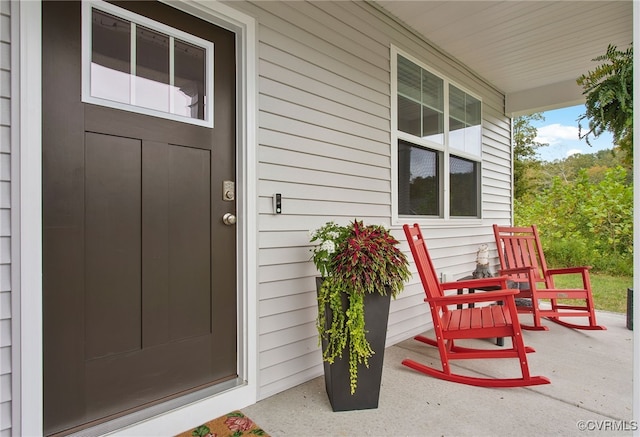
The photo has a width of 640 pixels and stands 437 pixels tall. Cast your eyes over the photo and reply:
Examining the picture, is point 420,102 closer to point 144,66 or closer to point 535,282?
point 535,282

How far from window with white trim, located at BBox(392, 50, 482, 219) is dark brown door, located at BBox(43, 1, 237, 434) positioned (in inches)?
67.7

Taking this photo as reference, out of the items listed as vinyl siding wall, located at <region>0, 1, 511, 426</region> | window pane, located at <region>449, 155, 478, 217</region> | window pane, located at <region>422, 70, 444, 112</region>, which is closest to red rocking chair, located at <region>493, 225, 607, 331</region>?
window pane, located at <region>449, 155, 478, 217</region>

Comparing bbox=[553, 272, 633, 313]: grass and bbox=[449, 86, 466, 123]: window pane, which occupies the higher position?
bbox=[449, 86, 466, 123]: window pane

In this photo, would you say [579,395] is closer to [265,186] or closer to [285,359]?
[285,359]

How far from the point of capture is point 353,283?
176cm

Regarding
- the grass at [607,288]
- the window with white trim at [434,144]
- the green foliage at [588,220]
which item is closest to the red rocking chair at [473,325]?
the window with white trim at [434,144]

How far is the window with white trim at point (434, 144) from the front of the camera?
10.3ft

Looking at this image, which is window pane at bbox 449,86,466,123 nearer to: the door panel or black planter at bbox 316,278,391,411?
black planter at bbox 316,278,391,411

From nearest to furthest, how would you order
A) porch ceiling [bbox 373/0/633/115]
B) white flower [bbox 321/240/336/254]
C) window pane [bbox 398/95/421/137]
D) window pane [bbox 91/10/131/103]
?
1. window pane [bbox 91/10/131/103]
2. white flower [bbox 321/240/336/254]
3. porch ceiling [bbox 373/0/633/115]
4. window pane [bbox 398/95/421/137]

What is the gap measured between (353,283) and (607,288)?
5.36 metres

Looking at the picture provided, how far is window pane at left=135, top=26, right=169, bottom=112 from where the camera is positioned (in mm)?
1642

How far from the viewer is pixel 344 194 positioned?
8.31 feet

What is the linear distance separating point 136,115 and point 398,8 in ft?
7.49

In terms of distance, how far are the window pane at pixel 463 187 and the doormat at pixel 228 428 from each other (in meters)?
2.92
